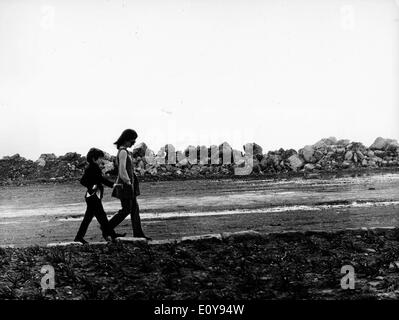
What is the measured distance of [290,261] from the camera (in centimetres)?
606

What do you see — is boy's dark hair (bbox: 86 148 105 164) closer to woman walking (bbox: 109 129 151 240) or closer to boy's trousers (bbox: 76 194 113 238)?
woman walking (bbox: 109 129 151 240)

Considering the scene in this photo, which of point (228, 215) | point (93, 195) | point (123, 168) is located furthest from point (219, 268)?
point (228, 215)

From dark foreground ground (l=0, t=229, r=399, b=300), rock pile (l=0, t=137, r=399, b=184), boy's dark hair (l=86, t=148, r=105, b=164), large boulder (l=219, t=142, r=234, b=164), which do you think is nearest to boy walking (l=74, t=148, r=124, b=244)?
boy's dark hair (l=86, t=148, r=105, b=164)

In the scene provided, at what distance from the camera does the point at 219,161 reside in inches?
1249

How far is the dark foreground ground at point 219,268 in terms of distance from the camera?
5259mm

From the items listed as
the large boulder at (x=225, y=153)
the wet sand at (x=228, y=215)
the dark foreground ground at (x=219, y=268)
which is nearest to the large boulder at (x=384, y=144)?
the large boulder at (x=225, y=153)

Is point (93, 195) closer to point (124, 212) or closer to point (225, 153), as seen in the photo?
point (124, 212)

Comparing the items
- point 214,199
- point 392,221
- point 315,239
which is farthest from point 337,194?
point 315,239

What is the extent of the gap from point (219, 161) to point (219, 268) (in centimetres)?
2590

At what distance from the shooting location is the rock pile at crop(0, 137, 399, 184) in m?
31.0

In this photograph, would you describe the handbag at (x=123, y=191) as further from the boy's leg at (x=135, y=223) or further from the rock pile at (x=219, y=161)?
the rock pile at (x=219, y=161)

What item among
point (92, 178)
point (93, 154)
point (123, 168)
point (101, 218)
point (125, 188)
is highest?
point (93, 154)

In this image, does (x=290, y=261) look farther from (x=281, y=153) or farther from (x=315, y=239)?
(x=281, y=153)
